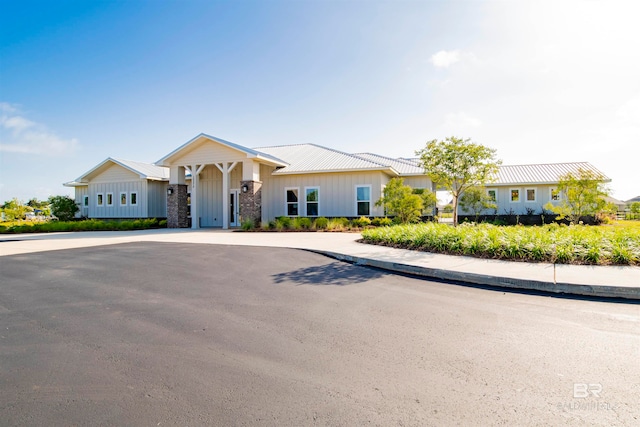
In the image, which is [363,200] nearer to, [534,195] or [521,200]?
[521,200]

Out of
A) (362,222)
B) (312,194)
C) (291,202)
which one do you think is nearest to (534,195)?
(362,222)

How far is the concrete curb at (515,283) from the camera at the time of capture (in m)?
5.02

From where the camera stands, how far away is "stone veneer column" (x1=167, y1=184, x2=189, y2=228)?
20.8 meters

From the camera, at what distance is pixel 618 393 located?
2381mm

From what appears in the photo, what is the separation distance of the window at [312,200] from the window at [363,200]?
251cm

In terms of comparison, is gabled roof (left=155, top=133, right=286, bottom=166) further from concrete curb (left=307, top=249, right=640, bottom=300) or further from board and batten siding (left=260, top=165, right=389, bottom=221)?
concrete curb (left=307, top=249, right=640, bottom=300)

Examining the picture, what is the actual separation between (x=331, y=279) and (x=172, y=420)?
436 centimetres

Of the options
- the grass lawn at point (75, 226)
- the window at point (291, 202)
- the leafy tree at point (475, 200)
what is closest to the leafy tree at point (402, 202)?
the window at point (291, 202)

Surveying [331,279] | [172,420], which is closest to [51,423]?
[172,420]

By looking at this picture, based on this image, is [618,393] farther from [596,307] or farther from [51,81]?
[51,81]

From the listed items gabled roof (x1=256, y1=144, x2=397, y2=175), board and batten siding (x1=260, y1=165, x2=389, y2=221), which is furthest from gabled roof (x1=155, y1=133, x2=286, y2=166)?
board and batten siding (x1=260, y1=165, x2=389, y2=221)

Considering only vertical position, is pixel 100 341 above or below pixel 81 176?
below

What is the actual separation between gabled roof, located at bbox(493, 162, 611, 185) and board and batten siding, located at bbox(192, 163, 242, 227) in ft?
67.8

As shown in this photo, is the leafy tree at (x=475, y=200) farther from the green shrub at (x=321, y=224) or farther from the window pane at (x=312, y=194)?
the green shrub at (x=321, y=224)
